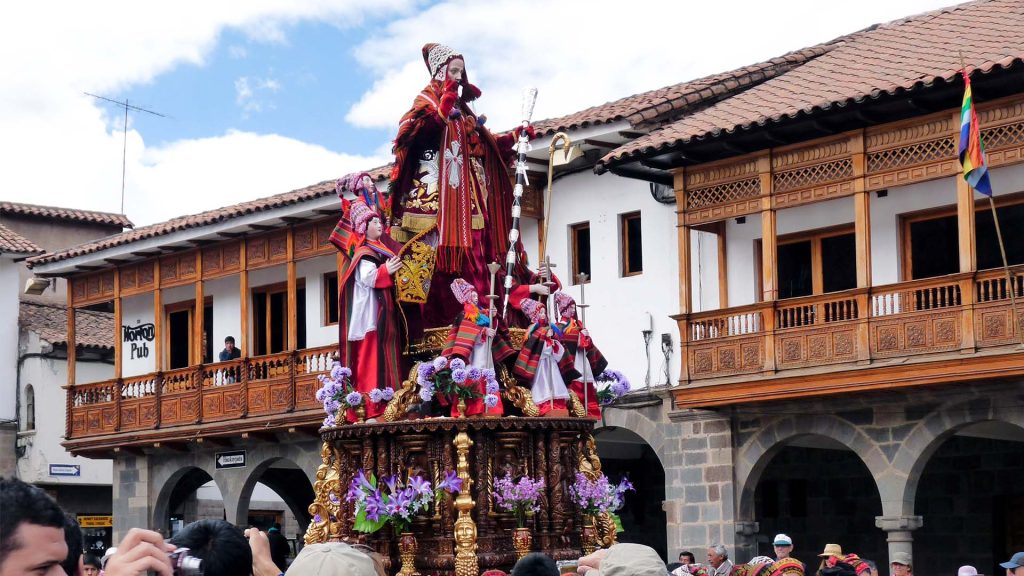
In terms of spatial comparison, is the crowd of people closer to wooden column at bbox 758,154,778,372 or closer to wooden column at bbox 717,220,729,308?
wooden column at bbox 758,154,778,372

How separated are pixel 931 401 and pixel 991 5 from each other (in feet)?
A: 21.2

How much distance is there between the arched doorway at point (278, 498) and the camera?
28391mm

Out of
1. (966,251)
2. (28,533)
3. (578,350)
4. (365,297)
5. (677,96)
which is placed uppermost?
(677,96)

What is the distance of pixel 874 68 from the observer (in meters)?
20.9

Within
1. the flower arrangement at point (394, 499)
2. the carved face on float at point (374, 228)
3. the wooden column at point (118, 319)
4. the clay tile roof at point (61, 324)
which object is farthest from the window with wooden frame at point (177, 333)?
the flower arrangement at point (394, 499)

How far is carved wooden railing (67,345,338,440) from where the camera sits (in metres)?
26.0

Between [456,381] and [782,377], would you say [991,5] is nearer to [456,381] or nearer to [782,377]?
[782,377]

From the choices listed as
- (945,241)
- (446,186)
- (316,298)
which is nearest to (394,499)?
(446,186)

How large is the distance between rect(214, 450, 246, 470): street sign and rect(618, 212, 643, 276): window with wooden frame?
329 inches

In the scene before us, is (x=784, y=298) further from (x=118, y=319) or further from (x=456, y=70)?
(x=118, y=319)

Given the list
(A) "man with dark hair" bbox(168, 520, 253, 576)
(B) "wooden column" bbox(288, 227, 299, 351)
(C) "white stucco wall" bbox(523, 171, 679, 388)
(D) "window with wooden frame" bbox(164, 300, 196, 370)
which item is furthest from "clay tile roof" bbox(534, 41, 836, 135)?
(A) "man with dark hair" bbox(168, 520, 253, 576)

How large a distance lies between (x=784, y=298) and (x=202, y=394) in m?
11.1

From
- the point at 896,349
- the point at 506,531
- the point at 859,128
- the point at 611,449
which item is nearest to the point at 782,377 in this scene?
the point at 896,349

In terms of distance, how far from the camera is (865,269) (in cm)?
1977
